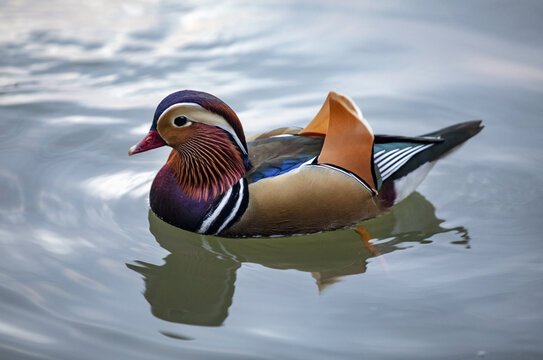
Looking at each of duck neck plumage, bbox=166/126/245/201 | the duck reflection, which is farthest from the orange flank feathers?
duck neck plumage, bbox=166/126/245/201

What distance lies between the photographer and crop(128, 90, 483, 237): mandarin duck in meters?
5.09

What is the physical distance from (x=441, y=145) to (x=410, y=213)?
23.2 inches

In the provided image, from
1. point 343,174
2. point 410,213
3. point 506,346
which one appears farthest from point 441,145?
point 506,346

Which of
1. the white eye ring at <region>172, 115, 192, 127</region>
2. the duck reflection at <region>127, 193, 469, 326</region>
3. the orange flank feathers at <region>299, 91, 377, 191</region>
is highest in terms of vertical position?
the white eye ring at <region>172, 115, 192, 127</region>

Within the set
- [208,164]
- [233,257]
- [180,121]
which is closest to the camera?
[180,121]

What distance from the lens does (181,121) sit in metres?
5.13

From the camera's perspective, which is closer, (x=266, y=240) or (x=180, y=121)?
(x=180, y=121)

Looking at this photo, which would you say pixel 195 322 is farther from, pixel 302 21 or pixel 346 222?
pixel 302 21

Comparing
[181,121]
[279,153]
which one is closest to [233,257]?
[279,153]

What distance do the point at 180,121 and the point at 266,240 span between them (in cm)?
106

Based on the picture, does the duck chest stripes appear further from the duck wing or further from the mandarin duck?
the duck wing

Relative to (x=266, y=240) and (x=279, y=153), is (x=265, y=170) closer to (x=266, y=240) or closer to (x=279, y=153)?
(x=279, y=153)

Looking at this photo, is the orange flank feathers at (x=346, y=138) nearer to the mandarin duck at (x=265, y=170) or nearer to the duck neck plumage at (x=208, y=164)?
the mandarin duck at (x=265, y=170)

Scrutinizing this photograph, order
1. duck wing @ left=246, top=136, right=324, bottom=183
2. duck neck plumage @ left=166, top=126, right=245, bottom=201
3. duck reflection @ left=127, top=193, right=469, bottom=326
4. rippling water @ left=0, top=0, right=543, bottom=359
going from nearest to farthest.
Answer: rippling water @ left=0, top=0, right=543, bottom=359
duck reflection @ left=127, top=193, right=469, bottom=326
duck wing @ left=246, top=136, right=324, bottom=183
duck neck plumage @ left=166, top=126, right=245, bottom=201
